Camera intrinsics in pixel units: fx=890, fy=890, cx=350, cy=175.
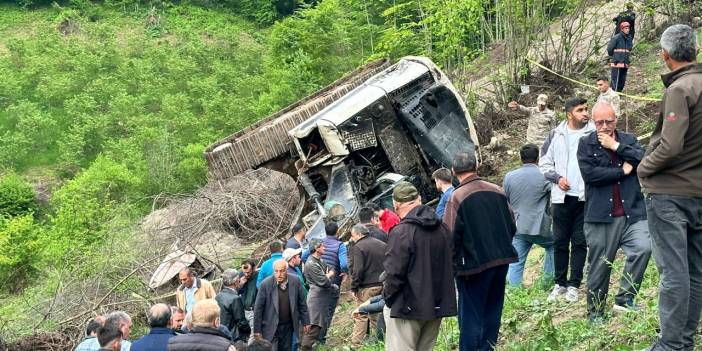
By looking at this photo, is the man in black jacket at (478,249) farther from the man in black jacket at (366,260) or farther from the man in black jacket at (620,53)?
the man in black jacket at (620,53)

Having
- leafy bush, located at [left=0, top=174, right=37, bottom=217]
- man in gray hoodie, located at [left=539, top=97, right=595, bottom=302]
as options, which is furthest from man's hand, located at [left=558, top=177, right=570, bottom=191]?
Answer: leafy bush, located at [left=0, top=174, right=37, bottom=217]

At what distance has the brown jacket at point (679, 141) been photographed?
4594 millimetres

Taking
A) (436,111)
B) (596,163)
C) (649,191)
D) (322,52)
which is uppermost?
(649,191)

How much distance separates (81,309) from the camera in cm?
1147

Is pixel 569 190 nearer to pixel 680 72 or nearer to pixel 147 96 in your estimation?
pixel 680 72

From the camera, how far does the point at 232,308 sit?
8578 mm

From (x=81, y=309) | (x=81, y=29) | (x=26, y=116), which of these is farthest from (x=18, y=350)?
(x=81, y=29)

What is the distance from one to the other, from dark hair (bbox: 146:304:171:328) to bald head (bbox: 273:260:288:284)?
6.63 feet

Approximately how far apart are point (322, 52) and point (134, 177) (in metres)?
7.08

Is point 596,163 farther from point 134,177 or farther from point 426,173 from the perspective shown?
point 134,177

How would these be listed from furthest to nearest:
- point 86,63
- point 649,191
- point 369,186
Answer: point 86,63, point 369,186, point 649,191

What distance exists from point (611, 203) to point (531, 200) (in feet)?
6.65

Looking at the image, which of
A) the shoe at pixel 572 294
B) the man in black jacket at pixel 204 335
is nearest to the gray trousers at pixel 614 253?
the shoe at pixel 572 294

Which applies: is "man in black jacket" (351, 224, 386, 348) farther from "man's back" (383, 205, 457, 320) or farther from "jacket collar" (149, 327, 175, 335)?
"man's back" (383, 205, 457, 320)
